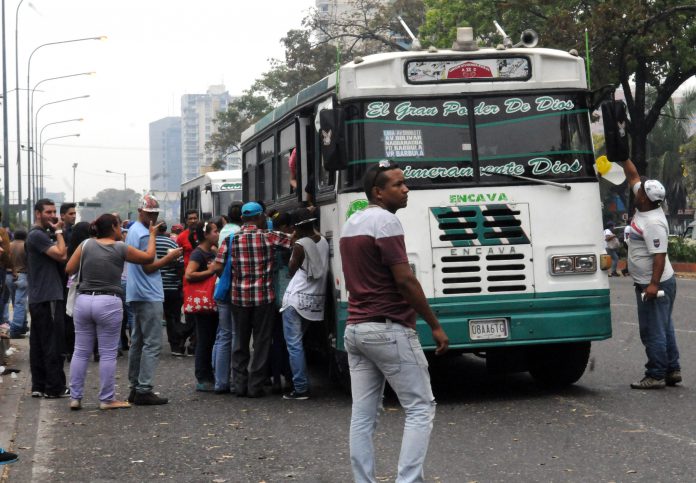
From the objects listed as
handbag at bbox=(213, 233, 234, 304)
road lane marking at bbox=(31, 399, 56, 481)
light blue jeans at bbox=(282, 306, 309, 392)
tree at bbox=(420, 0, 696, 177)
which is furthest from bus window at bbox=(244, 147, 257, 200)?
tree at bbox=(420, 0, 696, 177)

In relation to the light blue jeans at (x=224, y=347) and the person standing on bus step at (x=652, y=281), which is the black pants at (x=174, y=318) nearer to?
the light blue jeans at (x=224, y=347)

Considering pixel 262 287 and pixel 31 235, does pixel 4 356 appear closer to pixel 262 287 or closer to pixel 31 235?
pixel 31 235

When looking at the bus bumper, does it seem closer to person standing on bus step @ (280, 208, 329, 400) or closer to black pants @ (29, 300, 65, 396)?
person standing on bus step @ (280, 208, 329, 400)

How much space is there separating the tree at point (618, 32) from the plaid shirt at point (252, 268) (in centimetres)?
1951

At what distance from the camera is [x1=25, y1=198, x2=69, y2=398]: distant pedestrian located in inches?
434

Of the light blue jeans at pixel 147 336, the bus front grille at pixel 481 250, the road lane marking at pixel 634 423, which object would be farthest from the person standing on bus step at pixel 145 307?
the road lane marking at pixel 634 423

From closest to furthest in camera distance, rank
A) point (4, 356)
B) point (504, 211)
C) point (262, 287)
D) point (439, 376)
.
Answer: point (504, 211) → point (262, 287) → point (439, 376) → point (4, 356)

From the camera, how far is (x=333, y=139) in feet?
32.1

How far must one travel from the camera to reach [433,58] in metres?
10.3

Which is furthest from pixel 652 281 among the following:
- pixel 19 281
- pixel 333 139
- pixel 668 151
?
pixel 668 151

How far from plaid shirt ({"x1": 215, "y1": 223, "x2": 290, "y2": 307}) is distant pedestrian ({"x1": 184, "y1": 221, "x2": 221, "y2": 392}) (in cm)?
41

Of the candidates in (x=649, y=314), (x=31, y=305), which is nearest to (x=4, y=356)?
(x=31, y=305)

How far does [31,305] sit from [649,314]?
5.56 m

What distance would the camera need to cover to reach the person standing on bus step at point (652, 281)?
10203 millimetres
